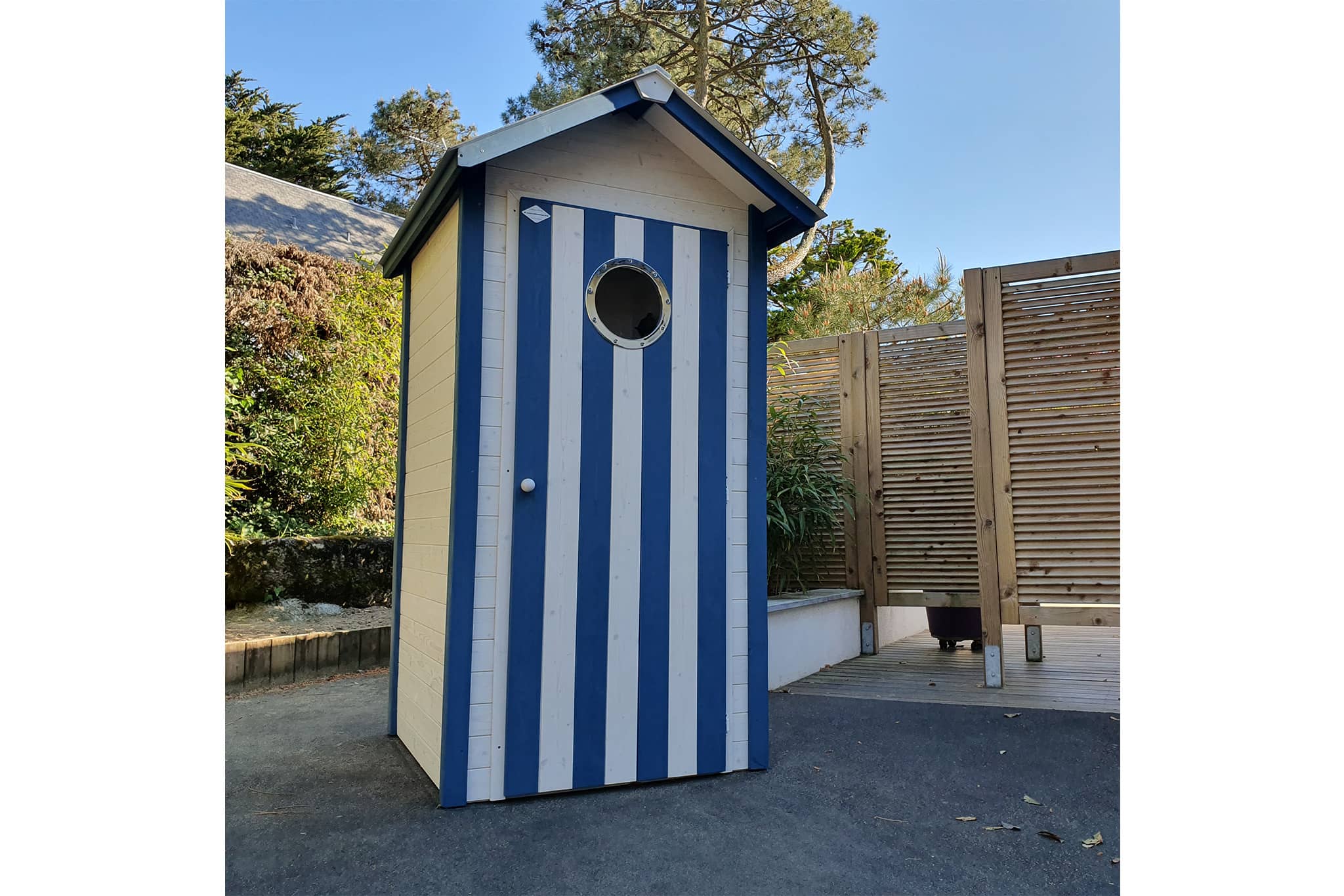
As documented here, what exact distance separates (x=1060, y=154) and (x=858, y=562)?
319 inches

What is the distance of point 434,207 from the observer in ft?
10.5

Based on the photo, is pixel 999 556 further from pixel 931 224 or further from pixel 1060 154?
pixel 931 224

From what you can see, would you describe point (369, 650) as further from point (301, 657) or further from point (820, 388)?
point (820, 388)

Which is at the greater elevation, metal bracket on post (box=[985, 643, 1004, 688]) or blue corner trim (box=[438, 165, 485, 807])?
blue corner trim (box=[438, 165, 485, 807])

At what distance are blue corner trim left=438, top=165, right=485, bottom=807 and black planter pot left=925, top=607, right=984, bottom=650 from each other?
3999 mm

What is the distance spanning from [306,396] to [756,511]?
14.9 ft

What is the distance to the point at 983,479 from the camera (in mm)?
4727

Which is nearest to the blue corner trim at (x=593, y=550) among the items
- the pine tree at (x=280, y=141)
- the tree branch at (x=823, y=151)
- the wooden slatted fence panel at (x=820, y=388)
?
the wooden slatted fence panel at (x=820, y=388)

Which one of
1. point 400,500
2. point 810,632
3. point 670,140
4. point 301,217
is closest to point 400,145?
point 301,217

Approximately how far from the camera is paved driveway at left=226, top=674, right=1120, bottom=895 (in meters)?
2.25

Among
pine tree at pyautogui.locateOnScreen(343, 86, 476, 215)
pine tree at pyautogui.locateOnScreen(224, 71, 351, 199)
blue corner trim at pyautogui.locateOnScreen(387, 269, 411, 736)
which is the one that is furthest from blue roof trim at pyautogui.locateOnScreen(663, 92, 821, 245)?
pine tree at pyautogui.locateOnScreen(224, 71, 351, 199)

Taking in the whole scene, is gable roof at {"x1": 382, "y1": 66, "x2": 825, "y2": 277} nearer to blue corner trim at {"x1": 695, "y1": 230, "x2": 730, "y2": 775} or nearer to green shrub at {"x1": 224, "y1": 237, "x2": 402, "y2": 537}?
blue corner trim at {"x1": 695, "y1": 230, "x2": 730, "y2": 775}

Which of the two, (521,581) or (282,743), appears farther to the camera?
(282,743)
